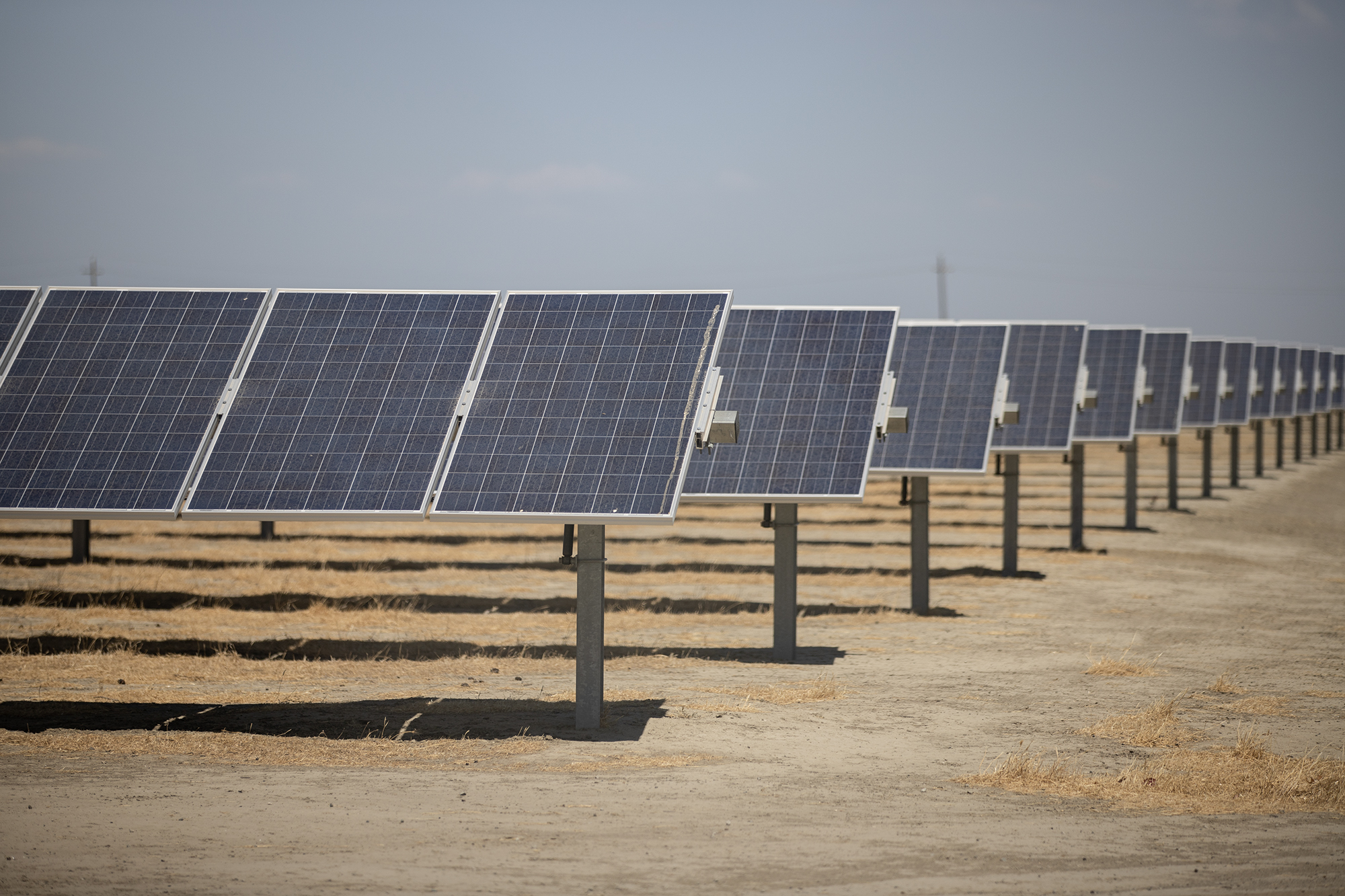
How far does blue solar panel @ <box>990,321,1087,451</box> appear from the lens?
27638 mm

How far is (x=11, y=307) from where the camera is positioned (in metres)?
15.6

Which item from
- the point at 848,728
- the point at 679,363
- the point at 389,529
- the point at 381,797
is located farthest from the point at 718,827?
the point at 389,529

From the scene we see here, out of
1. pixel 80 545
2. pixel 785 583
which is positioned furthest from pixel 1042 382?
pixel 80 545

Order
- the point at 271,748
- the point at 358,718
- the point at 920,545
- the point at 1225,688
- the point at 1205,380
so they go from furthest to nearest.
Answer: the point at 1205,380 → the point at 920,545 → the point at 1225,688 → the point at 358,718 → the point at 271,748

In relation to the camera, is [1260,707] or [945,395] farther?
[945,395]

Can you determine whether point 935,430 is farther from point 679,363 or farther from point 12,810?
point 12,810

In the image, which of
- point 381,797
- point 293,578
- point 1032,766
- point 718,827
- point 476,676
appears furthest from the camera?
point 293,578

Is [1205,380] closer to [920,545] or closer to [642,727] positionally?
[920,545]

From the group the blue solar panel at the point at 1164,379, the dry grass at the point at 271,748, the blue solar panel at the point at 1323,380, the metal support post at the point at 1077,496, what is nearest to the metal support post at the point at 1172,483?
the blue solar panel at the point at 1164,379

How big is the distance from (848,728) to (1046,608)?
11221 mm

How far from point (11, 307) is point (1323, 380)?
7841cm

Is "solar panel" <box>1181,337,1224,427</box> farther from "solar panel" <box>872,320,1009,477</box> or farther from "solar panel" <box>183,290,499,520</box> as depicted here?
"solar panel" <box>183,290,499,520</box>

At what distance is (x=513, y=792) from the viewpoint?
10.5 metres

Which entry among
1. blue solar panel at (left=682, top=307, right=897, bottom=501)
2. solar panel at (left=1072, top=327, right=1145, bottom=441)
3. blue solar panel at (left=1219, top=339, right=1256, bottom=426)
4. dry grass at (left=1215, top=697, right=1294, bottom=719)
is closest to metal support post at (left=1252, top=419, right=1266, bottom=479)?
blue solar panel at (left=1219, top=339, right=1256, bottom=426)
